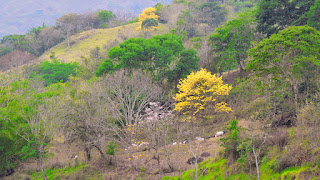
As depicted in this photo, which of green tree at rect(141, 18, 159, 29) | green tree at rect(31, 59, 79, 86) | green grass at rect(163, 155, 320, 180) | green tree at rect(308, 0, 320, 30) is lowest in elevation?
green grass at rect(163, 155, 320, 180)

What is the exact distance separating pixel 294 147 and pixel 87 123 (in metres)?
13.8

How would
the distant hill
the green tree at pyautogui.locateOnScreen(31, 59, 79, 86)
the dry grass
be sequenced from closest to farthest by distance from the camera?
the dry grass < the green tree at pyautogui.locateOnScreen(31, 59, 79, 86) < the distant hill

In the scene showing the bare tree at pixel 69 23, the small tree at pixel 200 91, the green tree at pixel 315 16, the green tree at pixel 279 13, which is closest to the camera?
the green tree at pixel 315 16

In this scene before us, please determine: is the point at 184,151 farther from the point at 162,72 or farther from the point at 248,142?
the point at 162,72

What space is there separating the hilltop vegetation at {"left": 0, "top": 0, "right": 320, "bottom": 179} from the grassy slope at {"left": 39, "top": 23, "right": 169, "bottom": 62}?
931 inches

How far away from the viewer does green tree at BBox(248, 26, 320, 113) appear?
18.3 m

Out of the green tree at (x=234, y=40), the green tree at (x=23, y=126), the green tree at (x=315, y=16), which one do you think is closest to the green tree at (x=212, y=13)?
the green tree at (x=234, y=40)

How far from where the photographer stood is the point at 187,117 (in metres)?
25.2

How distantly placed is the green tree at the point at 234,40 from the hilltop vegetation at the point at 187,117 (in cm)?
13

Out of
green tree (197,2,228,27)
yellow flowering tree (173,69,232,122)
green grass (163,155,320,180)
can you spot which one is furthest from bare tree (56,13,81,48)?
green grass (163,155,320,180)

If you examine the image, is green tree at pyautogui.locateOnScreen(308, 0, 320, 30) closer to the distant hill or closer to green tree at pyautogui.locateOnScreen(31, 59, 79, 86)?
green tree at pyautogui.locateOnScreen(31, 59, 79, 86)

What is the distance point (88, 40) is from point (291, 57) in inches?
2272

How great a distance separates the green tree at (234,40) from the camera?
104 feet

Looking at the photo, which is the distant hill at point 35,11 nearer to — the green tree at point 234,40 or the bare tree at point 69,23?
the bare tree at point 69,23
